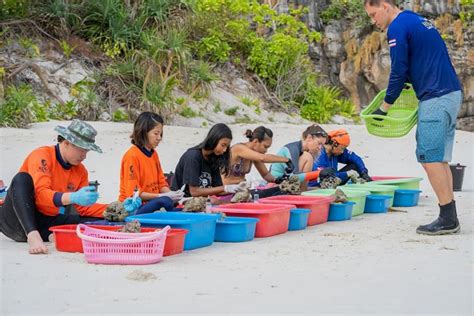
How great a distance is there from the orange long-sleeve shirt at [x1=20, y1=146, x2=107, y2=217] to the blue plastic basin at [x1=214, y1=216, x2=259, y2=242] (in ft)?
3.34

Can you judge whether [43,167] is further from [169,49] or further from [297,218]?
[169,49]

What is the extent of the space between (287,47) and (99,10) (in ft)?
12.3

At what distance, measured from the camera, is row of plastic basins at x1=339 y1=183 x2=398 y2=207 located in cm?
862

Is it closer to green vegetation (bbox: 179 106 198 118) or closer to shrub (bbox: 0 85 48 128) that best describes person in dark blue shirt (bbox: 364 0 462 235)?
shrub (bbox: 0 85 48 128)

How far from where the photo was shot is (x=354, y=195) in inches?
320

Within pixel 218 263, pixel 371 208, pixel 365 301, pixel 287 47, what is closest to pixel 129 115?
pixel 287 47

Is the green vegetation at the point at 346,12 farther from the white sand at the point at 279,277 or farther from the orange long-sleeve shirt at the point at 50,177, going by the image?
the orange long-sleeve shirt at the point at 50,177

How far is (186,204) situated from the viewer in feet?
21.3

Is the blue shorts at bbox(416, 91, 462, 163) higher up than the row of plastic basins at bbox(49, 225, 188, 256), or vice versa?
the blue shorts at bbox(416, 91, 462, 163)

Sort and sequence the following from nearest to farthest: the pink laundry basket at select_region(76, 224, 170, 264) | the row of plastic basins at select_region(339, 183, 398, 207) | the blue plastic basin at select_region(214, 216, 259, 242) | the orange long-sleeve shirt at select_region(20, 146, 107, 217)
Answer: the pink laundry basket at select_region(76, 224, 170, 264)
the orange long-sleeve shirt at select_region(20, 146, 107, 217)
the blue plastic basin at select_region(214, 216, 259, 242)
the row of plastic basins at select_region(339, 183, 398, 207)

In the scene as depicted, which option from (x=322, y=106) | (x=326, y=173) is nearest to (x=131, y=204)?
(x=326, y=173)

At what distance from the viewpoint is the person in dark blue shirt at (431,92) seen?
6.58 m

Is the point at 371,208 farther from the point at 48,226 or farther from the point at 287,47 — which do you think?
the point at 287,47

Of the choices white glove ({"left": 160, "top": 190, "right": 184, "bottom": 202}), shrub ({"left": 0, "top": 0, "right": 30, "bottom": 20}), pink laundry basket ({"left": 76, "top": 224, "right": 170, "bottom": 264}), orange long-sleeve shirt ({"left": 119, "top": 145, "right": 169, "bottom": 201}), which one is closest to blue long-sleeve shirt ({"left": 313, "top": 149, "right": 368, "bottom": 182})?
orange long-sleeve shirt ({"left": 119, "top": 145, "right": 169, "bottom": 201})
